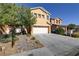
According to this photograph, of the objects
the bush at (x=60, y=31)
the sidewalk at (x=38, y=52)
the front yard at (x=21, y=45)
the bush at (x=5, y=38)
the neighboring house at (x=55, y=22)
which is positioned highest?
the neighboring house at (x=55, y=22)

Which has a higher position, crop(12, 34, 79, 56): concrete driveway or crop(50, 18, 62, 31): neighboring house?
crop(50, 18, 62, 31): neighboring house

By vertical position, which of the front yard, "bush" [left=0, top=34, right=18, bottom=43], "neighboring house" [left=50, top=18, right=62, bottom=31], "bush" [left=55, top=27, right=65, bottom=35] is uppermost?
"neighboring house" [left=50, top=18, right=62, bottom=31]

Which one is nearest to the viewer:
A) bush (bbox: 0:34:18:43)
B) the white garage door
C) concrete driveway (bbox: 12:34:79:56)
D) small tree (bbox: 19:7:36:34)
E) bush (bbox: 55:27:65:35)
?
concrete driveway (bbox: 12:34:79:56)

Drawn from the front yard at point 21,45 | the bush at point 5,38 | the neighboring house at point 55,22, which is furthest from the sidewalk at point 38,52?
the neighboring house at point 55,22

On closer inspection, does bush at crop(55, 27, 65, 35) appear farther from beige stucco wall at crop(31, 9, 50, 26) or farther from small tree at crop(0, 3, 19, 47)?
small tree at crop(0, 3, 19, 47)

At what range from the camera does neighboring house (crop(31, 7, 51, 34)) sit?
7.79 m

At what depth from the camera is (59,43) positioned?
26.0ft

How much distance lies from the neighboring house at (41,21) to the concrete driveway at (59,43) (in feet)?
0.70

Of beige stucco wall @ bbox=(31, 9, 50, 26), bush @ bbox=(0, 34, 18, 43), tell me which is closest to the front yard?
bush @ bbox=(0, 34, 18, 43)

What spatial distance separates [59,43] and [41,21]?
1.16 m

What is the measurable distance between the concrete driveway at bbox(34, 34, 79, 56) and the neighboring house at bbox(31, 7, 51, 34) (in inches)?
8.4

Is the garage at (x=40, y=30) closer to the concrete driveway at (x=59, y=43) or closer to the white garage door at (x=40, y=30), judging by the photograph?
the white garage door at (x=40, y=30)

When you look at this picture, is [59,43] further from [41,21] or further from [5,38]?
[5,38]

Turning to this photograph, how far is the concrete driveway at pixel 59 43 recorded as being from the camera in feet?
25.3
